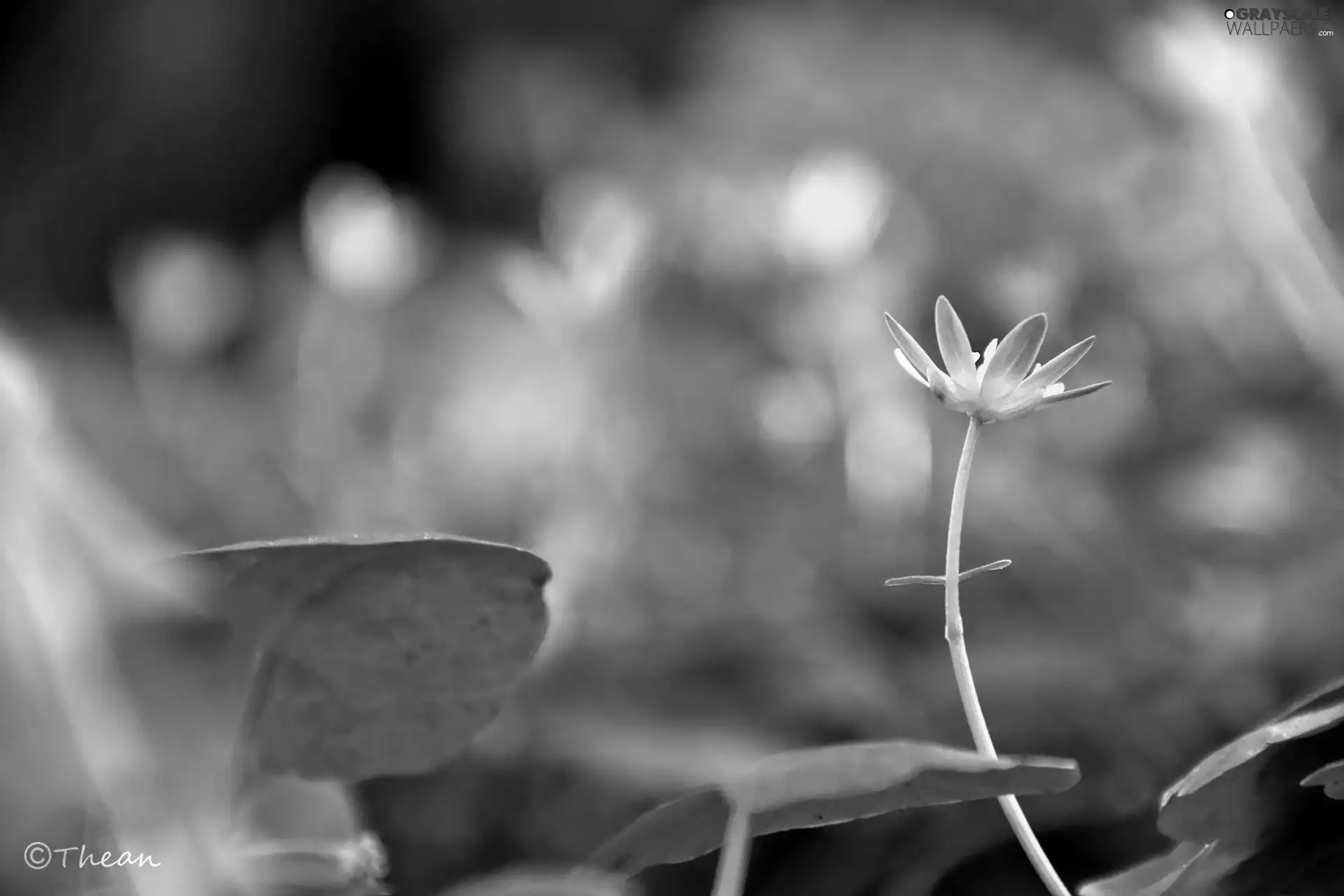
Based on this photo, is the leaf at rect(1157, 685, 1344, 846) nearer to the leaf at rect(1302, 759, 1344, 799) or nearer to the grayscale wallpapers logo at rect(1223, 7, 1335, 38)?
the leaf at rect(1302, 759, 1344, 799)

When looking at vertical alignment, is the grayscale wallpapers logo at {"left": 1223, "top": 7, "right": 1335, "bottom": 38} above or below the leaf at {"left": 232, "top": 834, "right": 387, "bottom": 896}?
above

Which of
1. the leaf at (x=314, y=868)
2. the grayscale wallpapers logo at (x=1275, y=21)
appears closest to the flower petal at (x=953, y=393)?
the leaf at (x=314, y=868)

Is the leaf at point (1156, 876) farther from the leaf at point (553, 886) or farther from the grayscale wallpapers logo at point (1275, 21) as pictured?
the grayscale wallpapers logo at point (1275, 21)

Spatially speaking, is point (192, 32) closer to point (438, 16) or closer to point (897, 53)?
point (438, 16)

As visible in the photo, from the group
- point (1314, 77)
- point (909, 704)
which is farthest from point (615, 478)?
point (1314, 77)

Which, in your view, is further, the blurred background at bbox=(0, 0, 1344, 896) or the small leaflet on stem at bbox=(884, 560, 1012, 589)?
the blurred background at bbox=(0, 0, 1344, 896)

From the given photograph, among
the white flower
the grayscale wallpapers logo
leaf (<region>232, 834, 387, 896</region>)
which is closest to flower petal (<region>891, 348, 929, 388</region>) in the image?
the white flower
